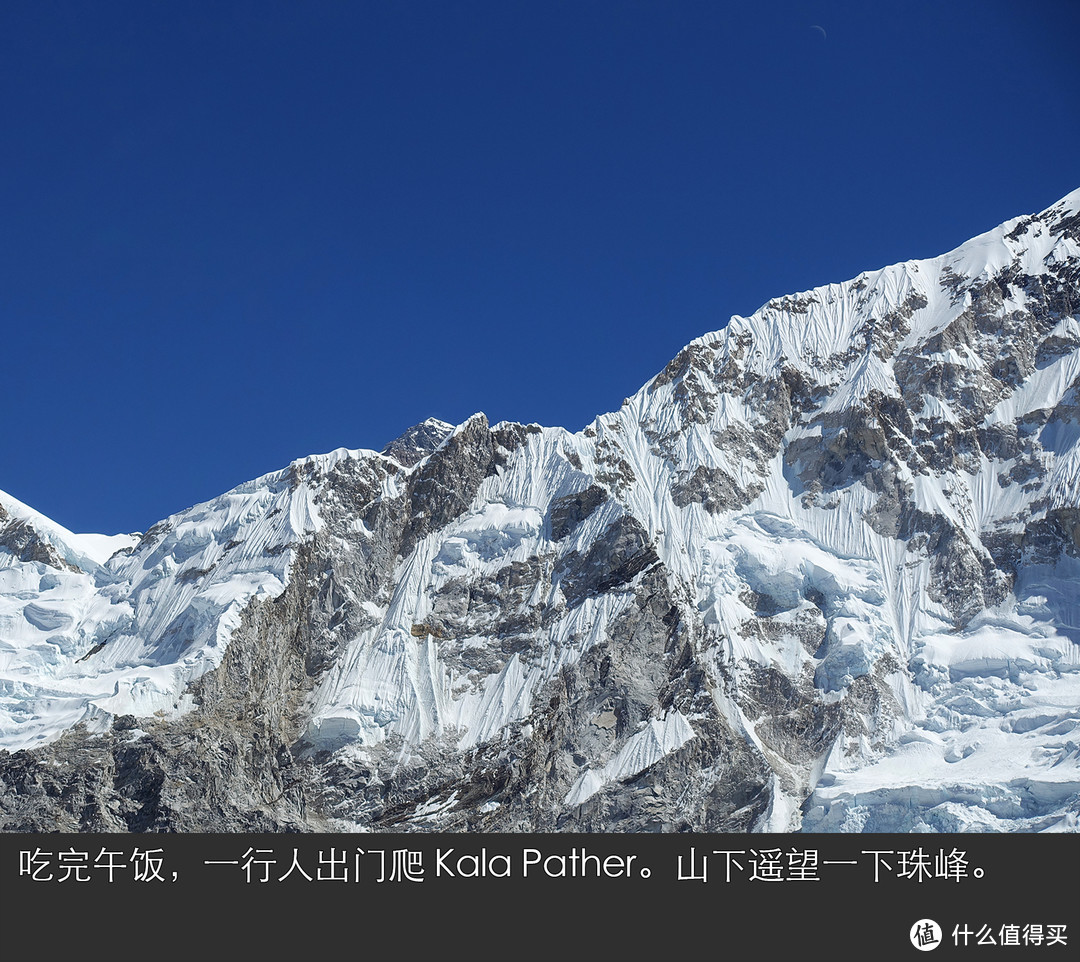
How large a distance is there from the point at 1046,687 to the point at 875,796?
30.9 metres

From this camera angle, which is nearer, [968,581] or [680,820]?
[680,820]

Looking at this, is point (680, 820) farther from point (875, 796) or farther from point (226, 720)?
point (226, 720)

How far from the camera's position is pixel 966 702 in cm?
17262

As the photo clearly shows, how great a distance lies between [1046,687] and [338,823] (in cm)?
9169

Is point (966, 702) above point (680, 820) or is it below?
above

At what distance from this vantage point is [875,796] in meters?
158

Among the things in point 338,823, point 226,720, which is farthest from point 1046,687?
point 226,720
